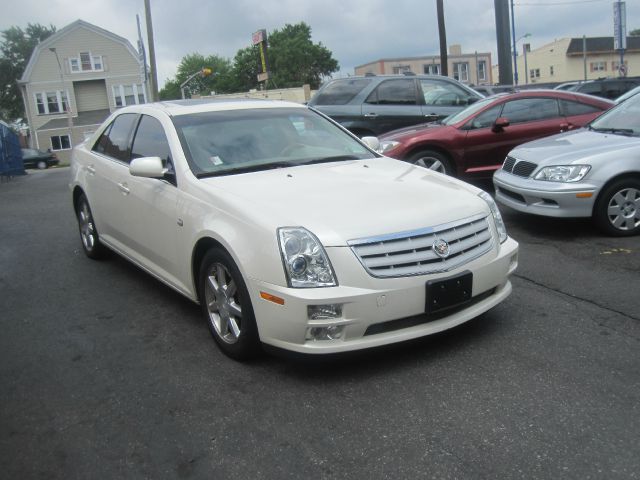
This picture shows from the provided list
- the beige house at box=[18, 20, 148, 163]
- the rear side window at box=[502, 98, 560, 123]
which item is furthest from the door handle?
the beige house at box=[18, 20, 148, 163]

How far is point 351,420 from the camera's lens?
302 cm

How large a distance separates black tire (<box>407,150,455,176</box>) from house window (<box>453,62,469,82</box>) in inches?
3150

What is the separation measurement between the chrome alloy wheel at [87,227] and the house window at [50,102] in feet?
172

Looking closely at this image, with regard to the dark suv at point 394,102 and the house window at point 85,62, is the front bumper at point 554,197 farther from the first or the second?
the house window at point 85,62

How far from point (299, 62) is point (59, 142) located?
4146cm

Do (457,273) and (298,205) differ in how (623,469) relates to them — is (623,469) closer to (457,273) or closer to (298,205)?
(457,273)

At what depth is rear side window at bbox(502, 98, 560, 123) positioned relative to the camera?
904 cm

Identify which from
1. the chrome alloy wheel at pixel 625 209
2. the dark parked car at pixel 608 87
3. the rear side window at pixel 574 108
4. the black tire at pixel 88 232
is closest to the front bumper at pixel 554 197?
the chrome alloy wheel at pixel 625 209

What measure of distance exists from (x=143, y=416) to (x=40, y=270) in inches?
142

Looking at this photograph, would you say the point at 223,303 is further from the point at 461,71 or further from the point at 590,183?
the point at 461,71

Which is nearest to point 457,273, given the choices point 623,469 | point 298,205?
point 298,205

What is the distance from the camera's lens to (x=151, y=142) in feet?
16.1

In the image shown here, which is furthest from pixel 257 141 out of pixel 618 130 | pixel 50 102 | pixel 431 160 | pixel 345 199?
pixel 50 102

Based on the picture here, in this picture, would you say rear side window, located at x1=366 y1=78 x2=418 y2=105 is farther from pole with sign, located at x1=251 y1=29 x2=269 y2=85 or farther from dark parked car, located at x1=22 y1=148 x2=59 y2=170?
dark parked car, located at x1=22 y1=148 x2=59 y2=170
